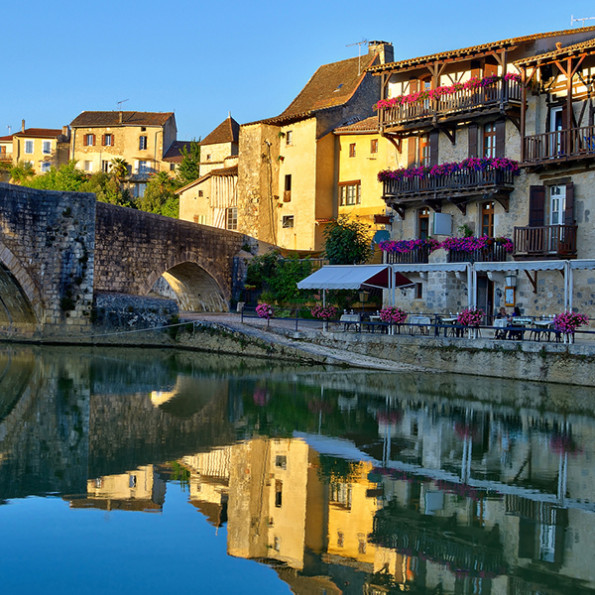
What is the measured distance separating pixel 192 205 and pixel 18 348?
23954mm

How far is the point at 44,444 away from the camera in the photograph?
1320 centimetres

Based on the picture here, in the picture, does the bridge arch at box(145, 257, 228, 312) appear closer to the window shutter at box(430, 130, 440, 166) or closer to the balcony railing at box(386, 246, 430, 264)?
the balcony railing at box(386, 246, 430, 264)

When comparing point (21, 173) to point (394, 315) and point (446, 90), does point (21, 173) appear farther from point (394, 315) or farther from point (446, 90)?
point (394, 315)

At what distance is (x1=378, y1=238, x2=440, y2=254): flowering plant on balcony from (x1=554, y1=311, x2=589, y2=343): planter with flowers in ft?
24.8

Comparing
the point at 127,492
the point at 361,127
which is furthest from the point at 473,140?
the point at 127,492

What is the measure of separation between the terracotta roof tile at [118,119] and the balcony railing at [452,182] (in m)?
45.8

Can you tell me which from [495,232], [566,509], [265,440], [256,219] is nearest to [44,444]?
[265,440]

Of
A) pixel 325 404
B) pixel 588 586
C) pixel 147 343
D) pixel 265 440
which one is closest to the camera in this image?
pixel 588 586

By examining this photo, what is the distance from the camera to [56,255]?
2925cm

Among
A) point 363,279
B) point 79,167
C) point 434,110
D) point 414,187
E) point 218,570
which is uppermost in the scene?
point 79,167

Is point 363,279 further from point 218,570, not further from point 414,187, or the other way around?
point 218,570

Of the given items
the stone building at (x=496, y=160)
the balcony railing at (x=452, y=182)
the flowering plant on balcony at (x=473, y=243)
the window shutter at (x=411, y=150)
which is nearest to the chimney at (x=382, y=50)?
the stone building at (x=496, y=160)

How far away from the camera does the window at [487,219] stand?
90.6 feet

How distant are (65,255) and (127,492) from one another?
65.8 ft
